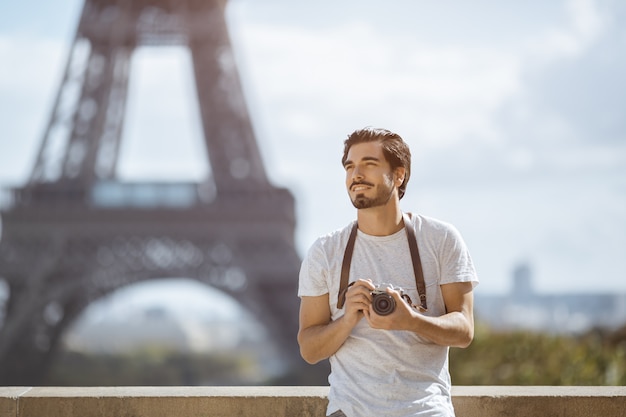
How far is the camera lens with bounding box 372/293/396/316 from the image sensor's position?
9.30 ft

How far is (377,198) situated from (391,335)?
484mm

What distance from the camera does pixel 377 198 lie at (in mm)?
3080

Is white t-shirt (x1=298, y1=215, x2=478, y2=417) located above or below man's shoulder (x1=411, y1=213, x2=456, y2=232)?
below

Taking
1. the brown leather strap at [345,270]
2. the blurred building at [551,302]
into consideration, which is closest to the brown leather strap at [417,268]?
the brown leather strap at [345,270]

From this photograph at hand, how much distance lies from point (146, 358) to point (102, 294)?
11.4m

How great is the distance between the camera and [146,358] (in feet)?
118

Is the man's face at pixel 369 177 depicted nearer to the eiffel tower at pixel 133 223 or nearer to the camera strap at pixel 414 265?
the camera strap at pixel 414 265

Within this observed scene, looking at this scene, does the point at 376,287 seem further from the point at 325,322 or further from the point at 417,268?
the point at 325,322

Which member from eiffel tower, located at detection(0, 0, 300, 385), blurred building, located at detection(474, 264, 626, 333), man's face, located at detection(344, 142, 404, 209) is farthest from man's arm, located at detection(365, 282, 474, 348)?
blurred building, located at detection(474, 264, 626, 333)

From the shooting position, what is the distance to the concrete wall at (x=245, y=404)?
427 centimetres

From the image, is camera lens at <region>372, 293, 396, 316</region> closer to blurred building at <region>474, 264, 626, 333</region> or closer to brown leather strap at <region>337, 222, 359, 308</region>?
brown leather strap at <region>337, 222, 359, 308</region>

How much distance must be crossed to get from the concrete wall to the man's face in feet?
4.97

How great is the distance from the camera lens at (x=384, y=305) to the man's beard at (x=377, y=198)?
387mm

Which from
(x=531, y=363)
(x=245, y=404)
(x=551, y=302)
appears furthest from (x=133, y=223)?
(x=551, y=302)
